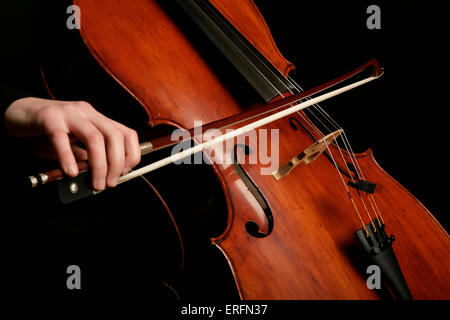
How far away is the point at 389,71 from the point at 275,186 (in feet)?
3.02

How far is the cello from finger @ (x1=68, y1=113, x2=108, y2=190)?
29 centimetres

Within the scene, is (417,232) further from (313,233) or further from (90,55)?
(90,55)

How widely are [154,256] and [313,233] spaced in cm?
55

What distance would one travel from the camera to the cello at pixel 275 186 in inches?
27.1

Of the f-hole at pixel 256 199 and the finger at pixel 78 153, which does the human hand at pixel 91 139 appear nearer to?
the finger at pixel 78 153

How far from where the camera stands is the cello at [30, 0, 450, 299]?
69cm

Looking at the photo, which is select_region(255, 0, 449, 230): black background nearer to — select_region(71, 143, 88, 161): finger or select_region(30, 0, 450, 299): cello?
select_region(30, 0, 450, 299): cello

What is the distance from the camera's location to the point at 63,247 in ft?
3.03

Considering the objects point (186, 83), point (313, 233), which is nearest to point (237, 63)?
point (186, 83)

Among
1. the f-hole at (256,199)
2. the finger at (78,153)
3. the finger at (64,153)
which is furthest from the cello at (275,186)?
the finger at (64,153)

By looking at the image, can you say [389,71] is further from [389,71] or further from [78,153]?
[78,153]

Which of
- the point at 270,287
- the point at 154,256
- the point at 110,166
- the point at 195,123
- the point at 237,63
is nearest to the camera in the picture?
the point at 110,166

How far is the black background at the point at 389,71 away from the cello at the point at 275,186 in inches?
20.3
